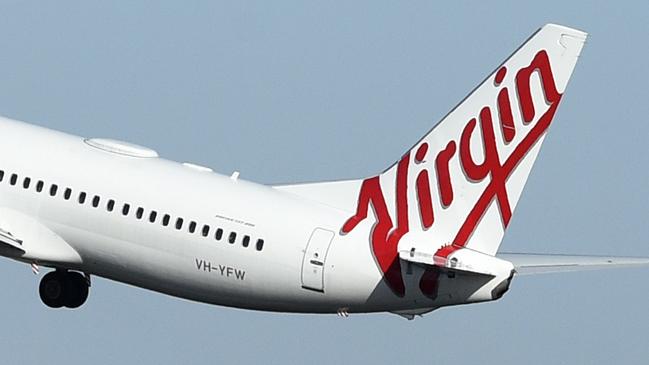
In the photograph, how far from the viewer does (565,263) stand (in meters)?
70.2

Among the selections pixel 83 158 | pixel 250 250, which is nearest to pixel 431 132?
pixel 250 250

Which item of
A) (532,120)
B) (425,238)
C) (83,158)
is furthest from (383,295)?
(83,158)

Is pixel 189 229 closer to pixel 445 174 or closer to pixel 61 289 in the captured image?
pixel 61 289

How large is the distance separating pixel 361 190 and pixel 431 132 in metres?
2.83

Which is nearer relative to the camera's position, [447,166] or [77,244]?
[447,166]

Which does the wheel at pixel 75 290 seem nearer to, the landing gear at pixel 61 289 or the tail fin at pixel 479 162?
the landing gear at pixel 61 289

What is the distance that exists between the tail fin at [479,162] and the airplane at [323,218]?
0.03 metres

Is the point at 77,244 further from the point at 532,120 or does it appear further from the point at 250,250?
the point at 532,120

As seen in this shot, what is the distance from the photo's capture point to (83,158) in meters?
77.6

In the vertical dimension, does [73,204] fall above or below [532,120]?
below

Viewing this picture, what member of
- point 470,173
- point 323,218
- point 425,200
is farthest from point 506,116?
point 323,218

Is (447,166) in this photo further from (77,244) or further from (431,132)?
(77,244)

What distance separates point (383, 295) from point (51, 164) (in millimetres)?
12759

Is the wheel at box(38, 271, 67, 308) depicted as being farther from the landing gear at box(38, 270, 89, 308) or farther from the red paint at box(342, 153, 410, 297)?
the red paint at box(342, 153, 410, 297)
